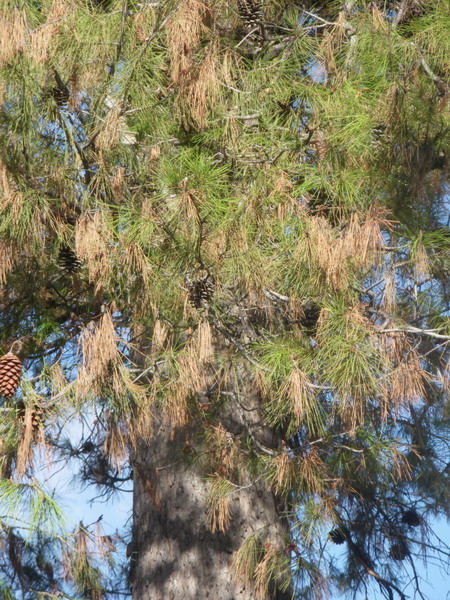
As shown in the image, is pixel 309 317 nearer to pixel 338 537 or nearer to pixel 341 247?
pixel 341 247

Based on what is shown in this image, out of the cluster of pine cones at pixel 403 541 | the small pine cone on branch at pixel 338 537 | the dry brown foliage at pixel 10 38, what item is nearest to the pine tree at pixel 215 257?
the dry brown foliage at pixel 10 38

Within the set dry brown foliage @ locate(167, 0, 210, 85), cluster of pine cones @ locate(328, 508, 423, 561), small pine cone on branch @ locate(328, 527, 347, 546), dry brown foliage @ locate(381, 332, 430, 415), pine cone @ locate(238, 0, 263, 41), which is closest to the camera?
dry brown foliage @ locate(381, 332, 430, 415)

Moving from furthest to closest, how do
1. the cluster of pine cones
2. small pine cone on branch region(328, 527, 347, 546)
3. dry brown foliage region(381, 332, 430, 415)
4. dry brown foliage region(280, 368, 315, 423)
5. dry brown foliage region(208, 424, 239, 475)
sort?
the cluster of pine cones, small pine cone on branch region(328, 527, 347, 546), dry brown foliage region(208, 424, 239, 475), dry brown foliage region(381, 332, 430, 415), dry brown foliage region(280, 368, 315, 423)

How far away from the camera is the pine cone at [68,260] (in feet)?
8.05

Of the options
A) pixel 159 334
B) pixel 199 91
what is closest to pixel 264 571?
pixel 159 334

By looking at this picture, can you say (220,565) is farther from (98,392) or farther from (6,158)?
(6,158)

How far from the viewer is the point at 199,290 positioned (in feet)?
7.53

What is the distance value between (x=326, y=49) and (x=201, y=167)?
0.72 m

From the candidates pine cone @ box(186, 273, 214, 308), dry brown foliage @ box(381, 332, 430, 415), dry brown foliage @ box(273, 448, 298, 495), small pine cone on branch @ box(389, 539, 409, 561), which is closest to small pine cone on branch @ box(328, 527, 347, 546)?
small pine cone on branch @ box(389, 539, 409, 561)

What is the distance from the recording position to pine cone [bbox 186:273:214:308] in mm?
2295

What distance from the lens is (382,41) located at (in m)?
2.47

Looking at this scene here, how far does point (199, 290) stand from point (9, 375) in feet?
1.61

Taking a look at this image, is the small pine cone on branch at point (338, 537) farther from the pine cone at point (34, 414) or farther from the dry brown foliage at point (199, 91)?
the dry brown foliage at point (199, 91)

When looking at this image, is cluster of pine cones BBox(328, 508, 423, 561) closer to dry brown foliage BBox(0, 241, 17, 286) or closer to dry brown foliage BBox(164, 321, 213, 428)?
dry brown foliage BBox(164, 321, 213, 428)
